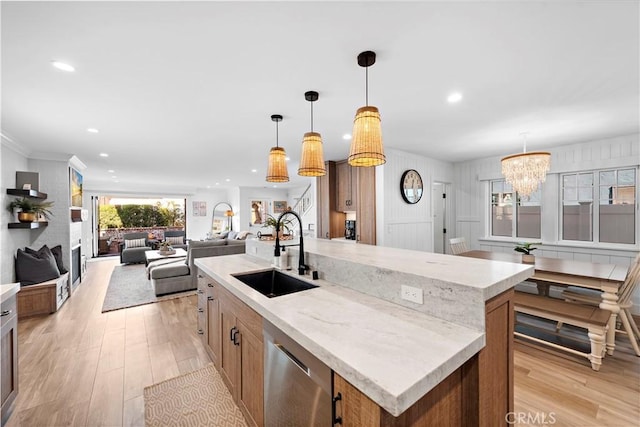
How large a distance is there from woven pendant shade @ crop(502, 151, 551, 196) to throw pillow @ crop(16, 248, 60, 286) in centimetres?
677

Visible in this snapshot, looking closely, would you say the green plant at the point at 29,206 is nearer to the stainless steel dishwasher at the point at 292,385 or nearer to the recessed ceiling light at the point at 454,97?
the stainless steel dishwasher at the point at 292,385

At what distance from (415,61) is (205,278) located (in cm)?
260

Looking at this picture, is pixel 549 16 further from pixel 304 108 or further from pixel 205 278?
pixel 205 278

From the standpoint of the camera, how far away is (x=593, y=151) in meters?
4.13

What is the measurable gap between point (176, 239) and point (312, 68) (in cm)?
856

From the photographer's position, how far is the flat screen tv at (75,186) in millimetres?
4954

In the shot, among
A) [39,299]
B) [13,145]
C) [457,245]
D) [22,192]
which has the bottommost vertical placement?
[39,299]

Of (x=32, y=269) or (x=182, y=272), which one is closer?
(x=32, y=269)

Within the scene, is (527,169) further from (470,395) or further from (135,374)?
(135,374)

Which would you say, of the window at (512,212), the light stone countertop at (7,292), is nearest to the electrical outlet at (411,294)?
the light stone countertop at (7,292)

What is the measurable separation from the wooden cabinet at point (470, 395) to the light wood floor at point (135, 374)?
97cm

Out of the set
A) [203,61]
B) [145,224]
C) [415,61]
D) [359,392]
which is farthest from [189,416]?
[145,224]

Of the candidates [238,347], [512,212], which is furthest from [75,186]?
[512,212]

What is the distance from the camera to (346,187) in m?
5.22
